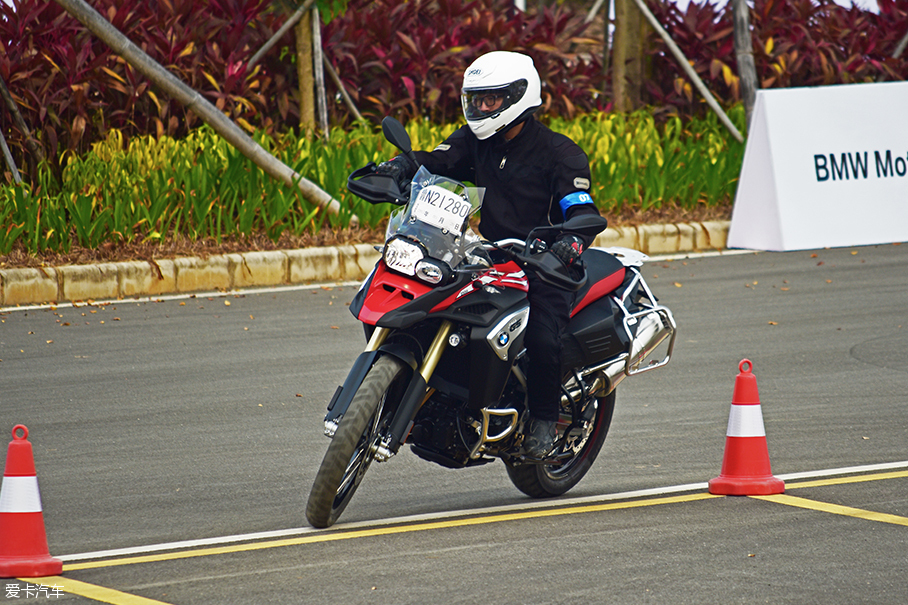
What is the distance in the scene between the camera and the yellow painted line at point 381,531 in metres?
4.96

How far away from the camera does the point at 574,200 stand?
17.9ft

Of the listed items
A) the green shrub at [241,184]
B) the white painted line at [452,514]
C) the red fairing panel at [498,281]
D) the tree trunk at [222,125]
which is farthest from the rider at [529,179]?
the tree trunk at [222,125]

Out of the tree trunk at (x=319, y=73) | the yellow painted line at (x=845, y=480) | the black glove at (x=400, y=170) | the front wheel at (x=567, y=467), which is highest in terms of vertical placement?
the tree trunk at (x=319, y=73)

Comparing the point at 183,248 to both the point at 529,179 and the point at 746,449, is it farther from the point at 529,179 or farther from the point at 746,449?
the point at 746,449

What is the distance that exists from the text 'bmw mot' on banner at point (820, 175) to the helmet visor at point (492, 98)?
884cm

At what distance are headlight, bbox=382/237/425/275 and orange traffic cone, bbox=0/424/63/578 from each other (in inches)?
58.3

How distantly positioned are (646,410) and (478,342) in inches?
110

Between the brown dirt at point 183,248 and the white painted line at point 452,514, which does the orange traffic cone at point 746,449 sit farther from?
the brown dirt at point 183,248

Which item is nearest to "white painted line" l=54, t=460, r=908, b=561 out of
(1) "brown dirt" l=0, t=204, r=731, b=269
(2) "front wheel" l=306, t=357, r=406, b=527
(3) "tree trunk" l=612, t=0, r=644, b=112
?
(2) "front wheel" l=306, t=357, r=406, b=527

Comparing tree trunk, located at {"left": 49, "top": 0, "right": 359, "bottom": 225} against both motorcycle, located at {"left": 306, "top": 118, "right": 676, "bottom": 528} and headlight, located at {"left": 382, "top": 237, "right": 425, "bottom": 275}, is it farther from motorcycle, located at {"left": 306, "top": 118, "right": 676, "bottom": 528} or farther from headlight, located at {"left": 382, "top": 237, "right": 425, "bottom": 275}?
headlight, located at {"left": 382, "top": 237, "right": 425, "bottom": 275}

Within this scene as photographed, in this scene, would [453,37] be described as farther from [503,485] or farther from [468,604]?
[468,604]

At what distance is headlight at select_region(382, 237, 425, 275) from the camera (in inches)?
201

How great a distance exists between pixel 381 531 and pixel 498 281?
111 centimetres

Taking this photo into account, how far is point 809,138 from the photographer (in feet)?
46.6
